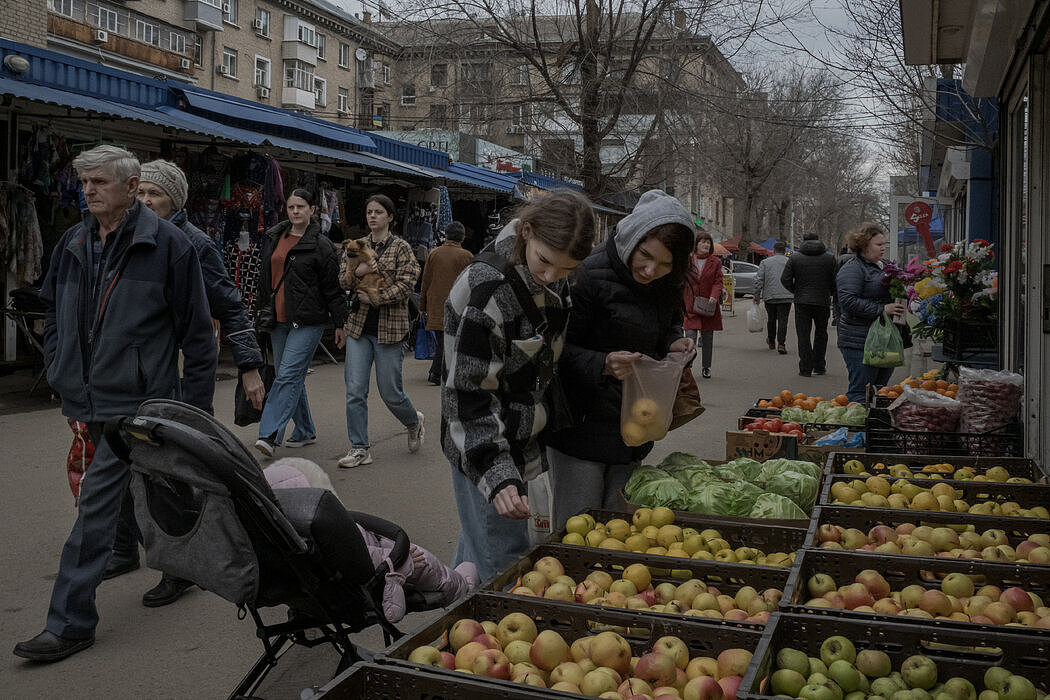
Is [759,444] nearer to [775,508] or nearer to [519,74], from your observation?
[775,508]

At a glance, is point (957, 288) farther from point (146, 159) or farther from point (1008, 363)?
point (146, 159)

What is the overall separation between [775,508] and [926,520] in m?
0.53

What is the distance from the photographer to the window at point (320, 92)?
52219mm

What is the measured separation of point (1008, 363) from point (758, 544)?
3.93 metres

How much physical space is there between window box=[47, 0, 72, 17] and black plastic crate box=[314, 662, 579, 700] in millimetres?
39921

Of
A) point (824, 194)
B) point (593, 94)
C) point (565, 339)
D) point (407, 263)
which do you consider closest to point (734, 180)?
point (824, 194)

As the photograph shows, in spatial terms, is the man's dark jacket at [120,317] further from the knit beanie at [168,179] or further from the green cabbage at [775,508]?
the green cabbage at [775,508]

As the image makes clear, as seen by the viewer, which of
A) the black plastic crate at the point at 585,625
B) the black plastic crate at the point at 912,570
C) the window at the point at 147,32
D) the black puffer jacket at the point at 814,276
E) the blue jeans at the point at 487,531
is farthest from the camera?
the window at the point at 147,32

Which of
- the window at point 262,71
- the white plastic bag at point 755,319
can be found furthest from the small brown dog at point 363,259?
the window at point 262,71

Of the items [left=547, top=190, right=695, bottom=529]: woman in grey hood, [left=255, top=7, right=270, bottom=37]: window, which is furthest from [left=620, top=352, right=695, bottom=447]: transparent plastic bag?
[left=255, top=7, right=270, bottom=37]: window

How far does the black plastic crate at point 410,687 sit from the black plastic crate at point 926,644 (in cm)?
54

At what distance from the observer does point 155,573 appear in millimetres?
5047

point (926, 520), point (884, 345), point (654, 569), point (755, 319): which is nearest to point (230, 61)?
point (755, 319)

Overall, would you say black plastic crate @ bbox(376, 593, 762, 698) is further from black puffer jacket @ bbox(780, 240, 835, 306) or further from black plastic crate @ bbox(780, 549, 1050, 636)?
black puffer jacket @ bbox(780, 240, 835, 306)
